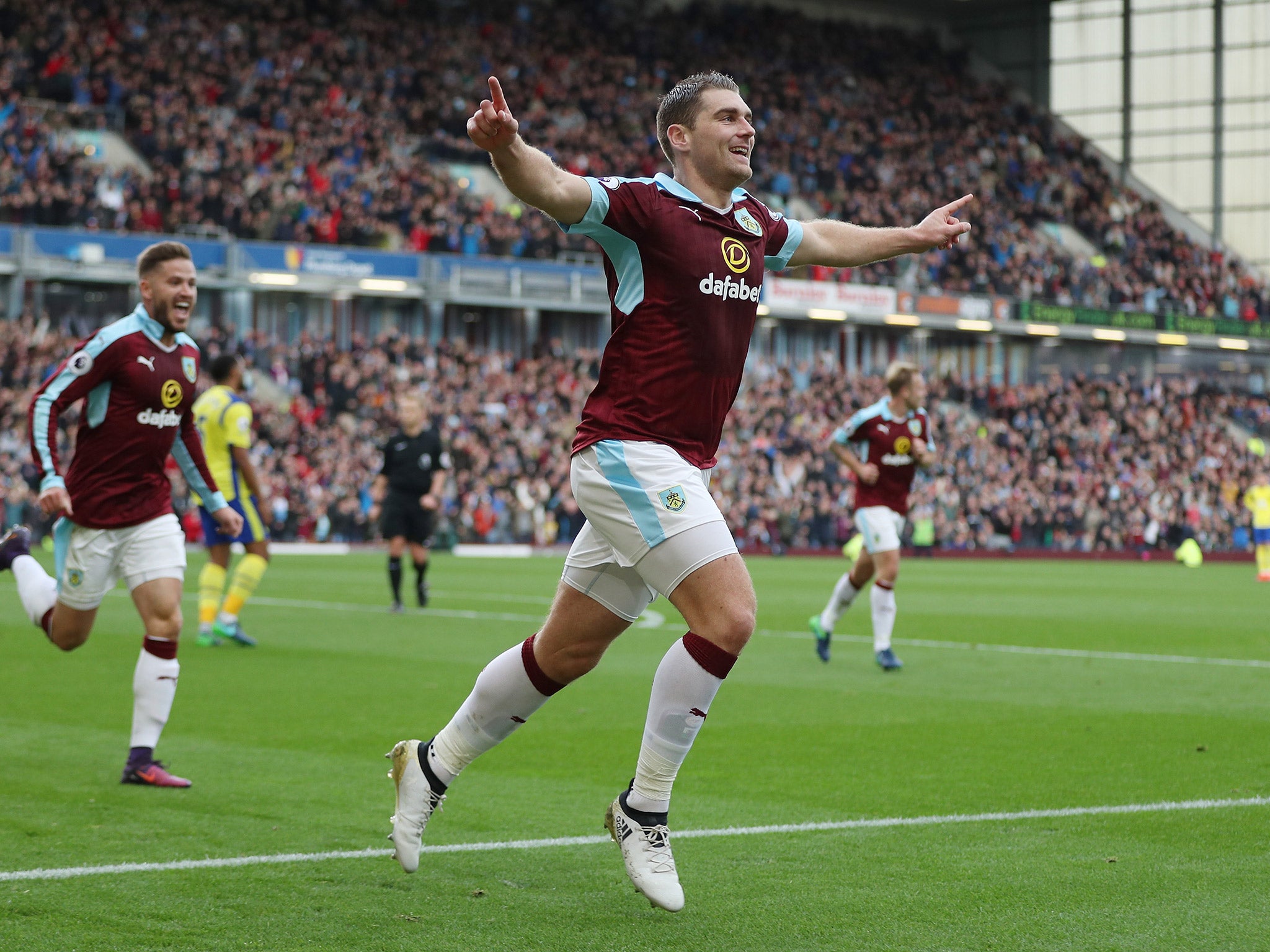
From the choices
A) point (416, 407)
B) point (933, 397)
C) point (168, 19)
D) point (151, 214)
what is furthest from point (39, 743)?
point (933, 397)

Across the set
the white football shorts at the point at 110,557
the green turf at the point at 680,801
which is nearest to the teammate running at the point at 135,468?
the white football shorts at the point at 110,557

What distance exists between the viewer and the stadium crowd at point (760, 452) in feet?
109

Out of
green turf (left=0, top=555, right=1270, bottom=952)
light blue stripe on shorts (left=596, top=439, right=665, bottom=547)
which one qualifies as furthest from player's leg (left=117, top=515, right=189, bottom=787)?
light blue stripe on shorts (left=596, top=439, right=665, bottom=547)

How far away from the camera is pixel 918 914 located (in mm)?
4266

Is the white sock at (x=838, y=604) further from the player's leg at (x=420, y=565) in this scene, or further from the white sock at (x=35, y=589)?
the white sock at (x=35, y=589)

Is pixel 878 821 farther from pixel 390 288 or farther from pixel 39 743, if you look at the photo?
pixel 390 288

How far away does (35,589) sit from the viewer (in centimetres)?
722

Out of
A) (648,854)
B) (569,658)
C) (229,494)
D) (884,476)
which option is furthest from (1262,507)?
(648,854)

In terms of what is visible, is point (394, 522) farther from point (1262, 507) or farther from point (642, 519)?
point (1262, 507)

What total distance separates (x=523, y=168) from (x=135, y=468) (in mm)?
3338

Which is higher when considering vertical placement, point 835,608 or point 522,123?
point 522,123

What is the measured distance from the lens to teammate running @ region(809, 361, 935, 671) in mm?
11438

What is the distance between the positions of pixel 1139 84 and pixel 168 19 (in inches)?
1523

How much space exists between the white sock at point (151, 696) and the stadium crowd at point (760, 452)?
74.1ft
